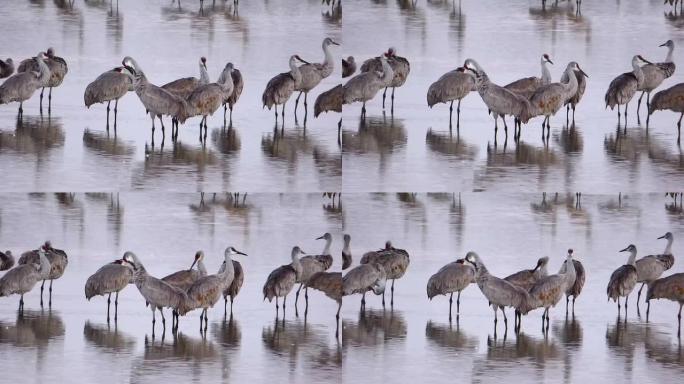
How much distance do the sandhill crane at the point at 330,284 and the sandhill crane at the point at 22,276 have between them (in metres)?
2.16

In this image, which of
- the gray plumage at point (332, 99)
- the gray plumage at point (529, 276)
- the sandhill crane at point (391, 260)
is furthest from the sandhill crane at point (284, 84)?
the gray plumage at point (529, 276)

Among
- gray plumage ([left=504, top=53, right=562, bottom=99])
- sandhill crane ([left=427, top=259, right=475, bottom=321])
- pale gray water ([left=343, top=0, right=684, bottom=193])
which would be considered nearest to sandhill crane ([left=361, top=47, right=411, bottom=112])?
pale gray water ([left=343, top=0, right=684, bottom=193])

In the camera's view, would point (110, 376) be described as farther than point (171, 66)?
No

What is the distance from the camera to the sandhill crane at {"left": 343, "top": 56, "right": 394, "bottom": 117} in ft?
49.5

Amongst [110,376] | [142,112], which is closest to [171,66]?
[142,112]

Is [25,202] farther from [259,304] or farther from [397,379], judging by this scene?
[397,379]

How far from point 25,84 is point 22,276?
1.60m

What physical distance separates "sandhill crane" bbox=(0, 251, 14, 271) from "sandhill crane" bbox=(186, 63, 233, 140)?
72.9 inches

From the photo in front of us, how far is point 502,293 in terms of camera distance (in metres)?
14.8

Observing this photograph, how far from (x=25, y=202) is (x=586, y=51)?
4.77m

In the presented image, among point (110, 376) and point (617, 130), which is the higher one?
point (617, 130)

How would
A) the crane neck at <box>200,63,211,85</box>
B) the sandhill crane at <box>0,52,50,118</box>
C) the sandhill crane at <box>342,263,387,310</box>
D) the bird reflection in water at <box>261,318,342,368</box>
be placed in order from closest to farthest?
the bird reflection in water at <box>261,318,342,368</box> < the sandhill crane at <box>342,263,387,310</box> < the sandhill crane at <box>0,52,50,118</box> < the crane neck at <box>200,63,211,85</box>

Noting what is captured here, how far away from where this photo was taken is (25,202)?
15.0m

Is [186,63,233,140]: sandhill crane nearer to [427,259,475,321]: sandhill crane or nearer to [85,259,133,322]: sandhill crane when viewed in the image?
[85,259,133,322]: sandhill crane
